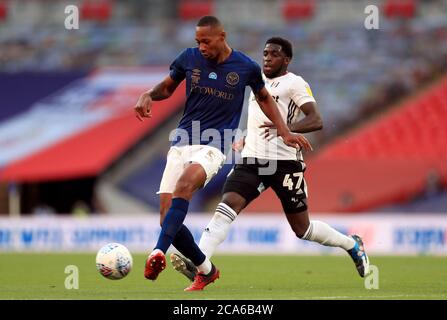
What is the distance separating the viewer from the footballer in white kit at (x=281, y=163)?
1115 cm

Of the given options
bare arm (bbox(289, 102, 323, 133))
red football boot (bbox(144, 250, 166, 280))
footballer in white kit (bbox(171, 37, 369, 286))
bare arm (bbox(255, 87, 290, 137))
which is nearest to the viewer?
red football boot (bbox(144, 250, 166, 280))

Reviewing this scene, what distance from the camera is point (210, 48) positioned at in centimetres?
A: 1020

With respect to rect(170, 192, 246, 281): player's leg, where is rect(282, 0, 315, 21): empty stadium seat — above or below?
above

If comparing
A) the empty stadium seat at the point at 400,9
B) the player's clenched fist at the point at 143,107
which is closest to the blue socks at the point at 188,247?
the player's clenched fist at the point at 143,107

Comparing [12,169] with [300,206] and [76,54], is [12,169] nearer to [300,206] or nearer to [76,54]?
[76,54]

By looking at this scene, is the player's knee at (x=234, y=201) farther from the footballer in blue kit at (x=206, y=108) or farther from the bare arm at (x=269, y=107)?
the bare arm at (x=269, y=107)

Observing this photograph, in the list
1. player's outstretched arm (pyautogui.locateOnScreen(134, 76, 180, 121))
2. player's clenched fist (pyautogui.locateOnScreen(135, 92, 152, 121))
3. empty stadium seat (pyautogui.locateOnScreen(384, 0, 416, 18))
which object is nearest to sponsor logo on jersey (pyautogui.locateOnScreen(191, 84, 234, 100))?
player's outstretched arm (pyautogui.locateOnScreen(134, 76, 180, 121))

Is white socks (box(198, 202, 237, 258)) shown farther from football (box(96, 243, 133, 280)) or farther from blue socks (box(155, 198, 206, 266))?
football (box(96, 243, 133, 280))

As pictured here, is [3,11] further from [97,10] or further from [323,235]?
[323,235]

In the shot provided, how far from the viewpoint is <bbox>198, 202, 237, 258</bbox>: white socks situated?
10711 millimetres

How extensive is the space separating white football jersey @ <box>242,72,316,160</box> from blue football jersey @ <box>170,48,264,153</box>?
35.4 inches

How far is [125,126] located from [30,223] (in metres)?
6.77

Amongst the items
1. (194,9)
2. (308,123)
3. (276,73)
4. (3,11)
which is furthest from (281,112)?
(3,11)
